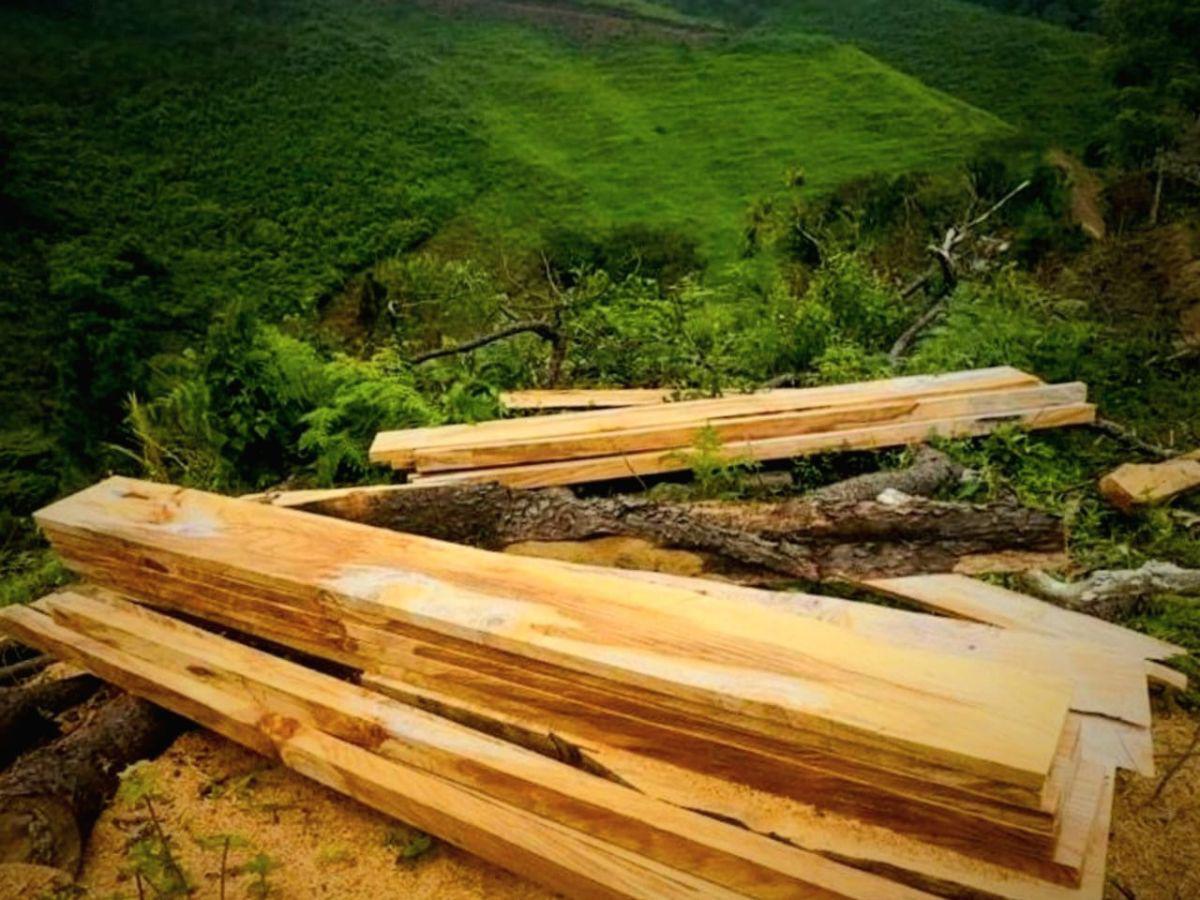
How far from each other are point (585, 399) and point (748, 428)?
1.09 metres

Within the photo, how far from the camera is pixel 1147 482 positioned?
321 centimetres

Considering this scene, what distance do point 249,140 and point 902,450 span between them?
93.1ft

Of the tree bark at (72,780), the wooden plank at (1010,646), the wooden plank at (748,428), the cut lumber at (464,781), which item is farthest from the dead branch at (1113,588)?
the tree bark at (72,780)

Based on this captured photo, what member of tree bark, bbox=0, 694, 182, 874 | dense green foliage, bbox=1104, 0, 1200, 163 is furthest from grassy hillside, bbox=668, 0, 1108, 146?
tree bark, bbox=0, 694, 182, 874

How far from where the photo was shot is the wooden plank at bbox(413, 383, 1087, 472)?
311 centimetres

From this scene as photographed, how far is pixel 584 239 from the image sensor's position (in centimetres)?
1950

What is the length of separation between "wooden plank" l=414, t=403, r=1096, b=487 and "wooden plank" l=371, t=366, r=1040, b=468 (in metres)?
0.17

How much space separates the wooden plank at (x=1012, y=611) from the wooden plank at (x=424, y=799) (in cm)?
115

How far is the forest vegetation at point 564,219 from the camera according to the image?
159 inches

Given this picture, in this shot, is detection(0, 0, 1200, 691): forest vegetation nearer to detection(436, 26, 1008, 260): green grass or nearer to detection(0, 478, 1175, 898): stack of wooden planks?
detection(436, 26, 1008, 260): green grass

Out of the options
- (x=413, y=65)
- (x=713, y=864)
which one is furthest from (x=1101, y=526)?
(x=413, y=65)

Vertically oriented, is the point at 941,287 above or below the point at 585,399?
below

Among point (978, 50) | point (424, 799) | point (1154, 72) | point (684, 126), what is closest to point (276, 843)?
point (424, 799)

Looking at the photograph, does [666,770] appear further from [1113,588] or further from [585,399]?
[585,399]
